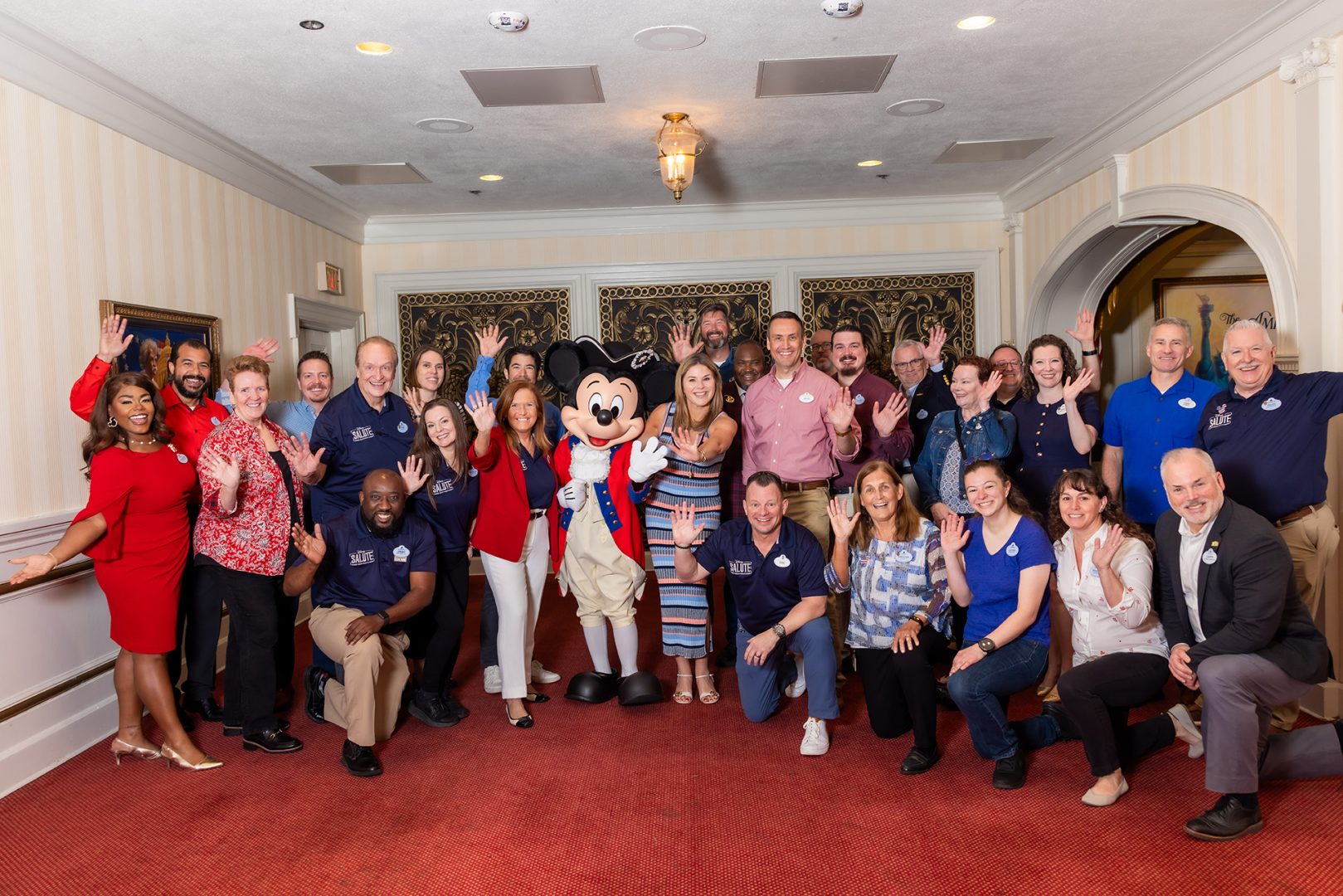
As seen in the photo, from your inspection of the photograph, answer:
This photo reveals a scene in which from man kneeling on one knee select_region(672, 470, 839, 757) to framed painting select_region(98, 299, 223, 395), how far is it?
8.16 feet

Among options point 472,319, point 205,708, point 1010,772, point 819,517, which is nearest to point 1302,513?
point 1010,772

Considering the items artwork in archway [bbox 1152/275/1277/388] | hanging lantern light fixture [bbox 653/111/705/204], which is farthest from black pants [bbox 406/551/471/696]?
artwork in archway [bbox 1152/275/1277/388]

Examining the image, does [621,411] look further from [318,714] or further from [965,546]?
[318,714]

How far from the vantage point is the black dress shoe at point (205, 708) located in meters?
4.08

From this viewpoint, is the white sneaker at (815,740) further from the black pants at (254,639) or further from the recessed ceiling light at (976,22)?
the recessed ceiling light at (976,22)

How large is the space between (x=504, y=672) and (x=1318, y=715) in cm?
315

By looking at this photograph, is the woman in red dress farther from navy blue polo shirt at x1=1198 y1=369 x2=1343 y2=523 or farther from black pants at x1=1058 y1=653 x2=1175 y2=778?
navy blue polo shirt at x1=1198 y1=369 x2=1343 y2=523

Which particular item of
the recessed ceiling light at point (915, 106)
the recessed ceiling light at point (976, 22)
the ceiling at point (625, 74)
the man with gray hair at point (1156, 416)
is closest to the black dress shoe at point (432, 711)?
the ceiling at point (625, 74)

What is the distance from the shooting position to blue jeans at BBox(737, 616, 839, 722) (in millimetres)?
3602

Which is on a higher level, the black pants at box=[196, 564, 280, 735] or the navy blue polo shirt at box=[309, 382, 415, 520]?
the navy blue polo shirt at box=[309, 382, 415, 520]

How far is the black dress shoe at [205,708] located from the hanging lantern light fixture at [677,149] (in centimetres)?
316

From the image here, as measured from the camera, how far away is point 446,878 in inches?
107

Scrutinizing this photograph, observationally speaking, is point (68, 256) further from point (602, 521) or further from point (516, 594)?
point (602, 521)

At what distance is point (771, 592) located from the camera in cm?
374
